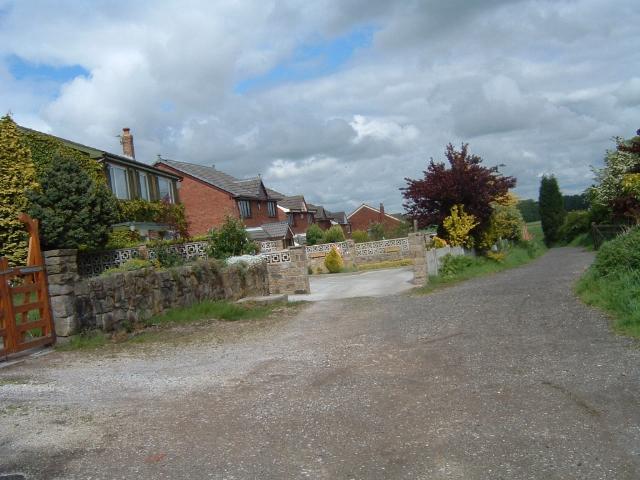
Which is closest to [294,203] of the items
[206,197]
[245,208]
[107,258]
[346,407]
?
[245,208]

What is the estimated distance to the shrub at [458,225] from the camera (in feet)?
76.2

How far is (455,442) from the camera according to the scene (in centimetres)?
507

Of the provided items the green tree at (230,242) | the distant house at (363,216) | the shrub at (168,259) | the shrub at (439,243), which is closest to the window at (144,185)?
the green tree at (230,242)

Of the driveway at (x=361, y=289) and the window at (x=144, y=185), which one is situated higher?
the window at (x=144, y=185)

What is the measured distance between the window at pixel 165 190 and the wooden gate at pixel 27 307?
24495 mm

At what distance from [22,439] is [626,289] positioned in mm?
9646

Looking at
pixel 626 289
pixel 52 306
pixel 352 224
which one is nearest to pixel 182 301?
pixel 52 306

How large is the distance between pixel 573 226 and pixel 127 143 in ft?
130

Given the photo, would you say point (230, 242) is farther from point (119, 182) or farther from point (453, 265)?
point (119, 182)

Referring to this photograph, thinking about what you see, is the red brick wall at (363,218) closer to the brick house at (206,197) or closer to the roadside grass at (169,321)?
the brick house at (206,197)

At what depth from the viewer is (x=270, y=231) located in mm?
48031

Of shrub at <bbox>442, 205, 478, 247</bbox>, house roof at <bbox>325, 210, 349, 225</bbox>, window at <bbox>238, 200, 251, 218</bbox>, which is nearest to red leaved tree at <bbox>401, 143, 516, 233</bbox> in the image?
shrub at <bbox>442, 205, 478, 247</bbox>

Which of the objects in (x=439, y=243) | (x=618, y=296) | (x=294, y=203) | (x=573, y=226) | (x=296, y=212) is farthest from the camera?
(x=294, y=203)

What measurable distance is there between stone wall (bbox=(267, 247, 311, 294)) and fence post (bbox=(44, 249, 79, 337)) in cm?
1007
